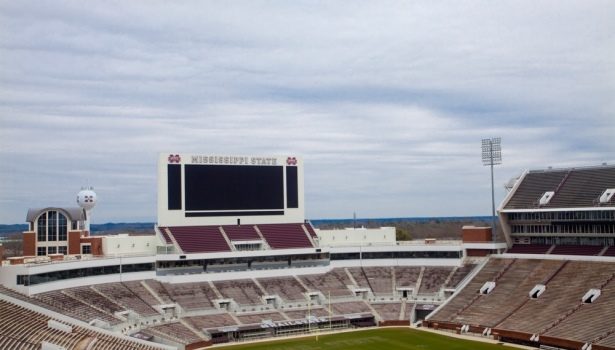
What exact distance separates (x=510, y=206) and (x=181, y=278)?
36922 mm

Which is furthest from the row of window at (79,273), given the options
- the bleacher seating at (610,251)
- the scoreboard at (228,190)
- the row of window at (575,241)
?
the bleacher seating at (610,251)

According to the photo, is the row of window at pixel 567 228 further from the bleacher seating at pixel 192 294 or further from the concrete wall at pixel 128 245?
the concrete wall at pixel 128 245

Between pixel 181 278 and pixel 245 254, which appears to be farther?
pixel 245 254

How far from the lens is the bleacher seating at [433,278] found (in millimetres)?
70375

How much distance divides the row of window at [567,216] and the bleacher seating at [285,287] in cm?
2532

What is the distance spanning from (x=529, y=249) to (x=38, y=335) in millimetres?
50480

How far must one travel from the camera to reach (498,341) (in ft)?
183

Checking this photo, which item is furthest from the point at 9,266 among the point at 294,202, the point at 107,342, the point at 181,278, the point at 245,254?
the point at 294,202

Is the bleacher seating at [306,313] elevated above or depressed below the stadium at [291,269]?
below

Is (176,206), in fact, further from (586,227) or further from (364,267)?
(586,227)

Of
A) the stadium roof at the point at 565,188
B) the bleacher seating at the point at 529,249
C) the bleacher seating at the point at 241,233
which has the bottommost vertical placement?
the bleacher seating at the point at 529,249

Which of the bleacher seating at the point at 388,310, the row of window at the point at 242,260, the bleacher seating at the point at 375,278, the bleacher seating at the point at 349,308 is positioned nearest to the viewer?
the bleacher seating at the point at 349,308

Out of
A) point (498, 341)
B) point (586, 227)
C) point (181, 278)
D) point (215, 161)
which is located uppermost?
point (215, 161)

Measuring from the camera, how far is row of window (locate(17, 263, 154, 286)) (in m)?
52.2
